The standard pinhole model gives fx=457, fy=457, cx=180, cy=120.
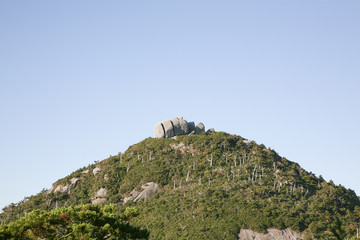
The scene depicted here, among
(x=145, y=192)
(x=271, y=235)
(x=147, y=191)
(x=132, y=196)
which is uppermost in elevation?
(x=147, y=191)

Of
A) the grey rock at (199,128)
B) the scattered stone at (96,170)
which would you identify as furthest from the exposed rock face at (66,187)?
the grey rock at (199,128)

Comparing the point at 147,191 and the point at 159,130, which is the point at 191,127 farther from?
the point at 147,191

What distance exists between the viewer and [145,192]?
335ft

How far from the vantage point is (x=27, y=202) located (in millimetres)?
110875

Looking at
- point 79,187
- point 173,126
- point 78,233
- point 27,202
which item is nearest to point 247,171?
point 173,126

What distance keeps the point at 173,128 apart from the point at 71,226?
280ft

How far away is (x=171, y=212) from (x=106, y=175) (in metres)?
26.9

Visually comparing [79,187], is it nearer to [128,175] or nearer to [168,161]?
[128,175]

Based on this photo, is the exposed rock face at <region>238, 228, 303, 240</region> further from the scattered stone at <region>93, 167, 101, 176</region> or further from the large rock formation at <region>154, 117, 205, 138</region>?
the large rock formation at <region>154, 117, 205, 138</region>

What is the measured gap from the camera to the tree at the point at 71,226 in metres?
38.5

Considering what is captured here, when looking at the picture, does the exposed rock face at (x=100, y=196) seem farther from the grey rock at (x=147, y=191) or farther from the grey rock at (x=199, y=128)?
the grey rock at (x=199, y=128)

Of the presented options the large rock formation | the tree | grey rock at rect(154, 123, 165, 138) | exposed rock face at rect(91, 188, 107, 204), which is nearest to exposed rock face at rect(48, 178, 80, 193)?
exposed rock face at rect(91, 188, 107, 204)

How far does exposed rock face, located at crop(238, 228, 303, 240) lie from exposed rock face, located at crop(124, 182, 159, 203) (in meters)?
26.3

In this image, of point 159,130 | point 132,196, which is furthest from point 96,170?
point 159,130
